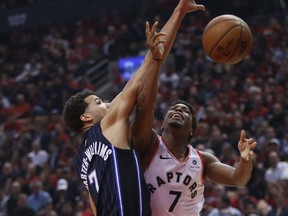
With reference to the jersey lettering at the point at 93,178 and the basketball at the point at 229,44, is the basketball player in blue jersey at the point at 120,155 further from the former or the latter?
the basketball at the point at 229,44

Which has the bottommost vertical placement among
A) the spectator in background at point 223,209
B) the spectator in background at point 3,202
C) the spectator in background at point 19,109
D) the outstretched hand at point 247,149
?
the spectator in background at point 19,109

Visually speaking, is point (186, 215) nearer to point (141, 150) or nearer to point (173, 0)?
point (141, 150)

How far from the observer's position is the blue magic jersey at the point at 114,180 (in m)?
4.84

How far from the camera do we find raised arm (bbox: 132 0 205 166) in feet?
16.2

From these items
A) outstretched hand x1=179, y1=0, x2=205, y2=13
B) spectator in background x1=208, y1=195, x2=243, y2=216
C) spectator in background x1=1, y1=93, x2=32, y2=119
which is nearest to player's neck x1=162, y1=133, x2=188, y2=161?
outstretched hand x1=179, y1=0, x2=205, y2=13

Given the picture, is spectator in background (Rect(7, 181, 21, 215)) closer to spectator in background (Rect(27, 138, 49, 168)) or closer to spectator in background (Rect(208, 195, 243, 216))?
spectator in background (Rect(27, 138, 49, 168))

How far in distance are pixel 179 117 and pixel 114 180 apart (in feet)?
2.66

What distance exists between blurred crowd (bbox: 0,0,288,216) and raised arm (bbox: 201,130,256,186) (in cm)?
359

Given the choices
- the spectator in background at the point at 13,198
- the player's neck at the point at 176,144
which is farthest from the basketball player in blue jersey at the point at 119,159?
the spectator in background at the point at 13,198

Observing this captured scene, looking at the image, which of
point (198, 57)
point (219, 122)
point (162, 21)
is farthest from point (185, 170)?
point (162, 21)

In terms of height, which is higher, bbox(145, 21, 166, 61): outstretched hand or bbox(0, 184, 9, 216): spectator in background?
bbox(145, 21, 166, 61): outstretched hand

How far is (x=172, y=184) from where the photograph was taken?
5324 millimetres

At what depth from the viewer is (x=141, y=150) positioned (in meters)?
5.31

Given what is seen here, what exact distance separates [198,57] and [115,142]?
11.9 meters
